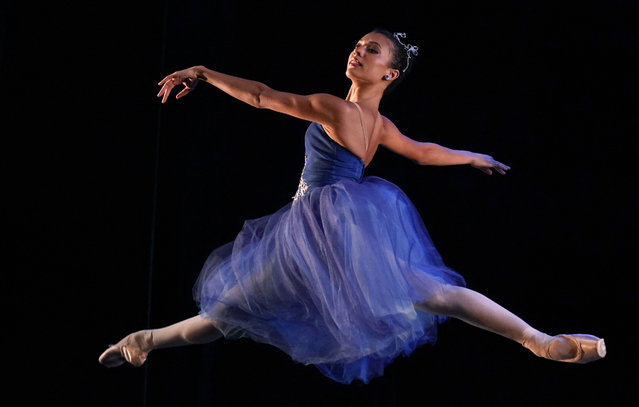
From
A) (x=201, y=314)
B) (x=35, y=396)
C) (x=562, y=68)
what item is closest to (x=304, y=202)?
(x=201, y=314)

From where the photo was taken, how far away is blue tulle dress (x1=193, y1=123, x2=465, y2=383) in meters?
1.83

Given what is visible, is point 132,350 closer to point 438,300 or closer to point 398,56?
point 438,300

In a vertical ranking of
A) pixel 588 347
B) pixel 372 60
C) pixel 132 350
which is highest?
pixel 372 60

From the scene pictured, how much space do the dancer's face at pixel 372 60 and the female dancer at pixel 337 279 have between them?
0.41ft

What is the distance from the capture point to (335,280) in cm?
187

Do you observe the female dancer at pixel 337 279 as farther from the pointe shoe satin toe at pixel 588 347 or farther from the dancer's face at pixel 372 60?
the dancer's face at pixel 372 60

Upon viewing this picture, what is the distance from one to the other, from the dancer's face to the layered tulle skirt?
390mm

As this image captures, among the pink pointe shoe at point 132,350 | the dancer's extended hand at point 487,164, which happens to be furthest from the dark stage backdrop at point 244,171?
the pink pointe shoe at point 132,350

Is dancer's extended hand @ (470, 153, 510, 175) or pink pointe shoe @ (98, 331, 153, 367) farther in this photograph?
dancer's extended hand @ (470, 153, 510, 175)

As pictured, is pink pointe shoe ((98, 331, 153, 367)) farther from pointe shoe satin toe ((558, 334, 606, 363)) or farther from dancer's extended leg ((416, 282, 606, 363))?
pointe shoe satin toe ((558, 334, 606, 363))

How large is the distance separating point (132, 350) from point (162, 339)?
15 centimetres

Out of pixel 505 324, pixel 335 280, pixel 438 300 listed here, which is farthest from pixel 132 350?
pixel 505 324

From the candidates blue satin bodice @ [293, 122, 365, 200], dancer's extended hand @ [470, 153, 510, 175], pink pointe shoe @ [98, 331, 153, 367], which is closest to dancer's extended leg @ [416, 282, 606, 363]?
blue satin bodice @ [293, 122, 365, 200]

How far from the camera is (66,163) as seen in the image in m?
2.70
